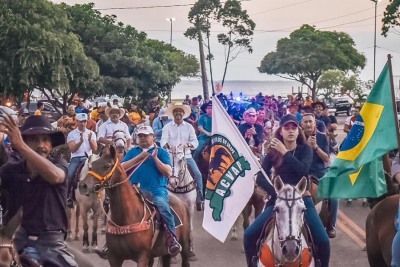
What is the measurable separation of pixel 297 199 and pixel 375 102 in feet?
4.42

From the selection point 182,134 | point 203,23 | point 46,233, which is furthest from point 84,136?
point 203,23

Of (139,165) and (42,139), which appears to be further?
(139,165)

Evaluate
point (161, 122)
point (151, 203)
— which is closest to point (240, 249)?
point (151, 203)

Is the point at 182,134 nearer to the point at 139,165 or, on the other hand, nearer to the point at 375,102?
the point at 139,165

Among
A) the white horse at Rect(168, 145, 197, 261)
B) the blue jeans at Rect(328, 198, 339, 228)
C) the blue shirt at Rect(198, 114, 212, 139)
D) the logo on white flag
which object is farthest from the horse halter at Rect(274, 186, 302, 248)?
the blue shirt at Rect(198, 114, 212, 139)

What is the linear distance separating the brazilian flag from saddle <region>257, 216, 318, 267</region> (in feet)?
1.50

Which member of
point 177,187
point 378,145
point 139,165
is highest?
point 378,145

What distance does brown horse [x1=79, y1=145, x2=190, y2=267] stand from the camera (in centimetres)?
922

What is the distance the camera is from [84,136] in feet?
49.8

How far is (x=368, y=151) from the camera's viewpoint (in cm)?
795

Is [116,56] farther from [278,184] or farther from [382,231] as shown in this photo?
[278,184]

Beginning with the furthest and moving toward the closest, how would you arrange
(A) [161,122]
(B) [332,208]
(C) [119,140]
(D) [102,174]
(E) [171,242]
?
(A) [161,122] < (C) [119,140] < (B) [332,208] < (E) [171,242] < (D) [102,174]

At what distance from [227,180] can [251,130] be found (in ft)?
24.3

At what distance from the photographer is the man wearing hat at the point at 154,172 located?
401 inches
